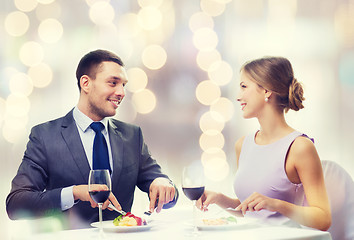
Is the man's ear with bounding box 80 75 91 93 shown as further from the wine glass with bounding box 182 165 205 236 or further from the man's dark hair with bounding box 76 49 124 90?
the wine glass with bounding box 182 165 205 236

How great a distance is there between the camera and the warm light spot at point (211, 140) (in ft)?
9.70

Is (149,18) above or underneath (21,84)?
above

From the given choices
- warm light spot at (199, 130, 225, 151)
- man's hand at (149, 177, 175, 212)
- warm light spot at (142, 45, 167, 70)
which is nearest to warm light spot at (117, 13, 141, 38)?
warm light spot at (142, 45, 167, 70)

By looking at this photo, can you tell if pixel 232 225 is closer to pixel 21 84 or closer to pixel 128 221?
pixel 128 221

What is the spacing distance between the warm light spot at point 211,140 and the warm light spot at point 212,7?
2.80ft

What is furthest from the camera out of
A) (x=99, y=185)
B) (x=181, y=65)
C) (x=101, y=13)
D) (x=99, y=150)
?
(x=181, y=65)

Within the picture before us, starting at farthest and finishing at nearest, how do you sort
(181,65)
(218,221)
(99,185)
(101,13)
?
(181,65)
(101,13)
(218,221)
(99,185)

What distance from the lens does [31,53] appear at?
8.18 ft

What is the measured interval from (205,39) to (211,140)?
726mm

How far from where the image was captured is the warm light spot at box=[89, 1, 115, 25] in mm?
2605

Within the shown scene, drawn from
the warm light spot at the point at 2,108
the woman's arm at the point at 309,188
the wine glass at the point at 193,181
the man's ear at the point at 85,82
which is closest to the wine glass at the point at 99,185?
the wine glass at the point at 193,181

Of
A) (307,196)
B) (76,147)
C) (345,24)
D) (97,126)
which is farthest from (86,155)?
(345,24)

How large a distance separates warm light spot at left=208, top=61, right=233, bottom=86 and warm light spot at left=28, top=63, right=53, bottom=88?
3.67 feet

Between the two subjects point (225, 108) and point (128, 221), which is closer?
point (128, 221)
